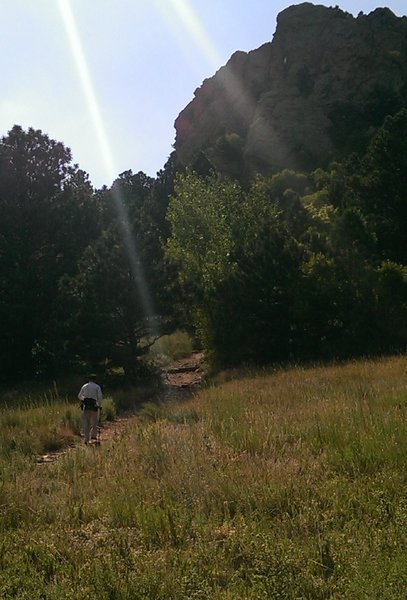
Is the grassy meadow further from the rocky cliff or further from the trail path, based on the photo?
the rocky cliff

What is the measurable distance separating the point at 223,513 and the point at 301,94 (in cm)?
7874

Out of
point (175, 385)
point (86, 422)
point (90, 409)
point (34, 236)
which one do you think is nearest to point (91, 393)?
point (90, 409)

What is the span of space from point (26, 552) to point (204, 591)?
5.98ft

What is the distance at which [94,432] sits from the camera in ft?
42.9

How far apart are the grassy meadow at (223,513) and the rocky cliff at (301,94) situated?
5552cm

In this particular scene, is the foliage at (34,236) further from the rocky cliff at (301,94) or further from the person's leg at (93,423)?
the rocky cliff at (301,94)

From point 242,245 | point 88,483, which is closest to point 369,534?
point 88,483

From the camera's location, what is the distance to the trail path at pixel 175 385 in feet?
45.4

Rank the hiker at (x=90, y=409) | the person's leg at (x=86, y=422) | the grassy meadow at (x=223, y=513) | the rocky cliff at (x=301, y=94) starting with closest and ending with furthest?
the grassy meadow at (x=223, y=513) → the person's leg at (x=86, y=422) → the hiker at (x=90, y=409) → the rocky cliff at (x=301, y=94)

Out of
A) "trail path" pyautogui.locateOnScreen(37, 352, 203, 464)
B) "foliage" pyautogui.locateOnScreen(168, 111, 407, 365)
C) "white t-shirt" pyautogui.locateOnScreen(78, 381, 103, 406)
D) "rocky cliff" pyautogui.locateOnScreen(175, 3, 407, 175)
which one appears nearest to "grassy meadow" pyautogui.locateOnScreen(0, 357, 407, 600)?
"white t-shirt" pyautogui.locateOnScreen(78, 381, 103, 406)

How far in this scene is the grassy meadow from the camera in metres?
4.34

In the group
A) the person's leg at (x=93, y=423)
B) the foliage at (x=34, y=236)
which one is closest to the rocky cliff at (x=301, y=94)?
the foliage at (x=34, y=236)

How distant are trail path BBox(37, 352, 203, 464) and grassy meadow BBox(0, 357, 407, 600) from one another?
4222 millimetres

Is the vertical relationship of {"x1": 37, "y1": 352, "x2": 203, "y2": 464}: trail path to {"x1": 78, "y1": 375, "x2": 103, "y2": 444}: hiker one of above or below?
below
